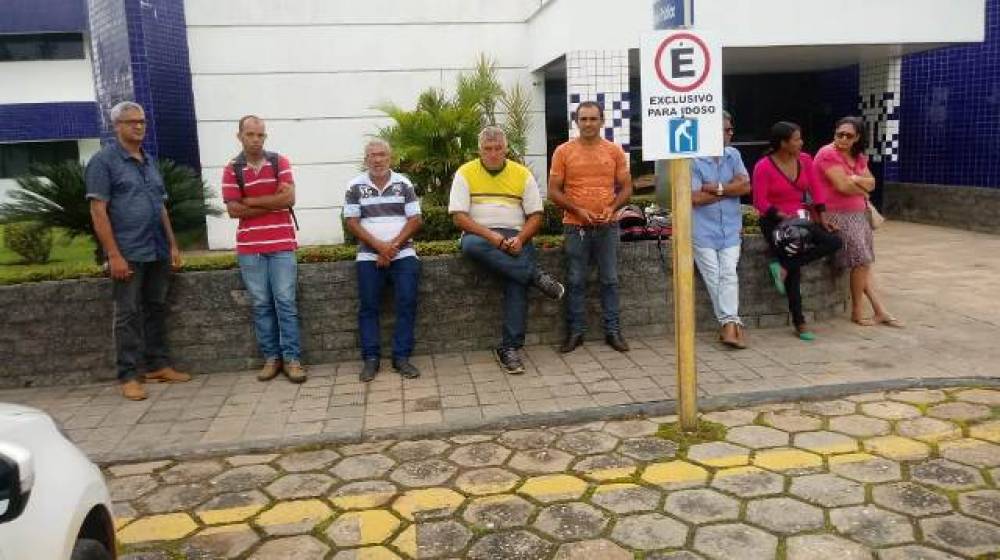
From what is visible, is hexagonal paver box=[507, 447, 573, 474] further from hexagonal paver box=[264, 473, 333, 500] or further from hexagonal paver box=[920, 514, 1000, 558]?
hexagonal paver box=[920, 514, 1000, 558]

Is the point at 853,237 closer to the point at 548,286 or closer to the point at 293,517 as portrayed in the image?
the point at 548,286

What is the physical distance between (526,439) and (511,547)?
121 cm

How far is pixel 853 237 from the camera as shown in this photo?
6.44 meters

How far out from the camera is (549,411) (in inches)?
189

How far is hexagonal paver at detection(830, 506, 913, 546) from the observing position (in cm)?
324

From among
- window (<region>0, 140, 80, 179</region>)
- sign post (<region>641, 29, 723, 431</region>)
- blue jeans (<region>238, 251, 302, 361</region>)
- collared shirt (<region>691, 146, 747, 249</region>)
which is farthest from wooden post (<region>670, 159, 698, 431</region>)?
window (<region>0, 140, 80, 179</region>)

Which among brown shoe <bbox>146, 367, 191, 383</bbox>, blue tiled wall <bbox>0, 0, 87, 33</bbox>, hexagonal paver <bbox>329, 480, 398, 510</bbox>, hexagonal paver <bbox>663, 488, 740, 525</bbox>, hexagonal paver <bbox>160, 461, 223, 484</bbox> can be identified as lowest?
hexagonal paver <bbox>663, 488, 740, 525</bbox>

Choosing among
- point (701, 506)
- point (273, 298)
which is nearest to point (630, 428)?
point (701, 506)

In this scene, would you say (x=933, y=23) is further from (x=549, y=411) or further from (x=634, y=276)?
(x=549, y=411)

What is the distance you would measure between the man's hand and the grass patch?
364cm

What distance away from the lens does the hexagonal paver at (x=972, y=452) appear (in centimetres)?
392

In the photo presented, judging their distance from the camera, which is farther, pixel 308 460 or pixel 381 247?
pixel 381 247

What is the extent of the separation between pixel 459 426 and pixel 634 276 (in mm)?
2372

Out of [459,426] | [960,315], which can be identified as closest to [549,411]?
[459,426]
